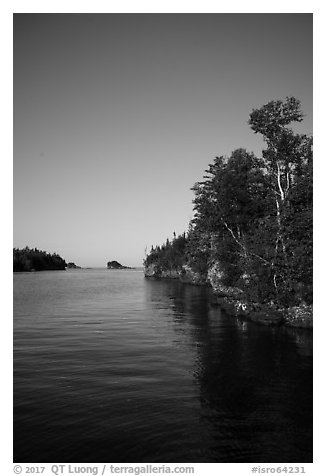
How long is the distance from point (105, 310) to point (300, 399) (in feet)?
107

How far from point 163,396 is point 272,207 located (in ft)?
93.0

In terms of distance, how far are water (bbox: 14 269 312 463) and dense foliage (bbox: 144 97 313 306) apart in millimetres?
5228

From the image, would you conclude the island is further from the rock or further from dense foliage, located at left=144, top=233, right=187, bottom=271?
dense foliage, located at left=144, top=233, right=187, bottom=271

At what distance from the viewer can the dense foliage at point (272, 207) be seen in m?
30.4

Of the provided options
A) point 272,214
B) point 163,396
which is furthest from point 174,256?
point 163,396

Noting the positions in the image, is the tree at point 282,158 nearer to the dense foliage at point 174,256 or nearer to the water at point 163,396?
the water at point 163,396

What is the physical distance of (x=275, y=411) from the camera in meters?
13.4

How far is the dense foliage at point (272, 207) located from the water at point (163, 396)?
5228 mm

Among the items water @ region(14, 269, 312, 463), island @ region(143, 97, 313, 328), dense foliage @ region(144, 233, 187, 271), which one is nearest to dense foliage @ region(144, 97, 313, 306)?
island @ region(143, 97, 313, 328)

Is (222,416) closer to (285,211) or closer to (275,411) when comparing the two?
(275,411)

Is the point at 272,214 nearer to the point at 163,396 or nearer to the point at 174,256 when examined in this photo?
the point at 163,396

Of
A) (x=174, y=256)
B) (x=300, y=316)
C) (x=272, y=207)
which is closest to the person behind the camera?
(x=300, y=316)

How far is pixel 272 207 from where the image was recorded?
37906 millimetres
